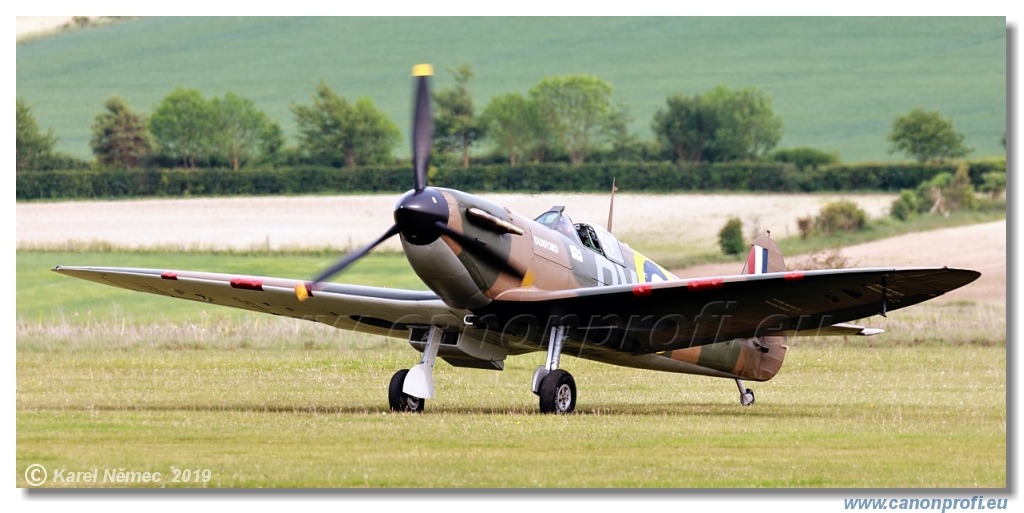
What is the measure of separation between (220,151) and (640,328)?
150ft

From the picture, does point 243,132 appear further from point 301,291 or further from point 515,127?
point 301,291

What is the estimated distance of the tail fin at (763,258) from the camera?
20594 mm

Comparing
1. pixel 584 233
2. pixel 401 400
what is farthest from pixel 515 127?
pixel 401 400

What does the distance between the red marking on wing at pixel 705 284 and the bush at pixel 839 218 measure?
32.5 metres

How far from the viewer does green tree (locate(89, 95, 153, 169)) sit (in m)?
61.3

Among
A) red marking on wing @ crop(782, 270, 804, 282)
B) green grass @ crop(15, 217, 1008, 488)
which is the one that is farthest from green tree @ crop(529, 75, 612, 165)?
red marking on wing @ crop(782, 270, 804, 282)

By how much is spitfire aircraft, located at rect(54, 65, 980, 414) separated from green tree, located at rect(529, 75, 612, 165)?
3074 centimetres

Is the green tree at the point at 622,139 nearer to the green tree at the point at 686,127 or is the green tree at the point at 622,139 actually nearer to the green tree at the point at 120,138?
the green tree at the point at 686,127

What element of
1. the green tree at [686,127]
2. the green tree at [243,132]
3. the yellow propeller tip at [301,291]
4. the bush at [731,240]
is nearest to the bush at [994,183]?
the green tree at [686,127]

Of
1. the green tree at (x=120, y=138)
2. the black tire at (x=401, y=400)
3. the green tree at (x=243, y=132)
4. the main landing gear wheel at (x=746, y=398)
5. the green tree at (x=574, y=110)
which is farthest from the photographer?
the green tree at (x=120, y=138)

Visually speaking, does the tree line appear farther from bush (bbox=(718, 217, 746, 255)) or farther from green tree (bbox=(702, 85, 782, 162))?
bush (bbox=(718, 217, 746, 255))

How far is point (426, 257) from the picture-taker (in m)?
15.5

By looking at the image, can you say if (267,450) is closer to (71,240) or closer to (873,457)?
(873,457)

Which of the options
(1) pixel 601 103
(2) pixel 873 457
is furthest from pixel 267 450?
(1) pixel 601 103
